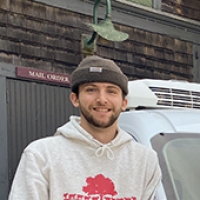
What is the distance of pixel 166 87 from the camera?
4379mm

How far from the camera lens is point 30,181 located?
272cm

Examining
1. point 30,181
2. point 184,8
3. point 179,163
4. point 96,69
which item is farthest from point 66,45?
point 30,181

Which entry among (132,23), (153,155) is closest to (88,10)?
(132,23)

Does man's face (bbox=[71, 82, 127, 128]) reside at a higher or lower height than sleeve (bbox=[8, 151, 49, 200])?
higher

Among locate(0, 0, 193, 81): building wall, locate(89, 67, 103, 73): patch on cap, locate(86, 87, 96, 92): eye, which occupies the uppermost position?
locate(0, 0, 193, 81): building wall

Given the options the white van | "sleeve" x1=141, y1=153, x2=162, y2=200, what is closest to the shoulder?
"sleeve" x1=141, y1=153, x2=162, y2=200

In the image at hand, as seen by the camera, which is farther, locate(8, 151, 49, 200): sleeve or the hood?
the hood

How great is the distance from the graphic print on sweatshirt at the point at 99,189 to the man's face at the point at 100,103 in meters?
0.27

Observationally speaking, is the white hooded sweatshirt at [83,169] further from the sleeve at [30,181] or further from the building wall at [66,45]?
the building wall at [66,45]

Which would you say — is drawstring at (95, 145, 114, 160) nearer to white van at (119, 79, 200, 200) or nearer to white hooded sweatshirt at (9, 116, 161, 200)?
white hooded sweatshirt at (9, 116, 161, 200)

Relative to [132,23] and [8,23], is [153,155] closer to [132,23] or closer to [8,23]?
[8,23]

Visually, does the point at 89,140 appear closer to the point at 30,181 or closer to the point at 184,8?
the point at 30,181

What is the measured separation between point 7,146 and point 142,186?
4.77 m

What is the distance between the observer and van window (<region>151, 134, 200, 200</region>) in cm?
342
